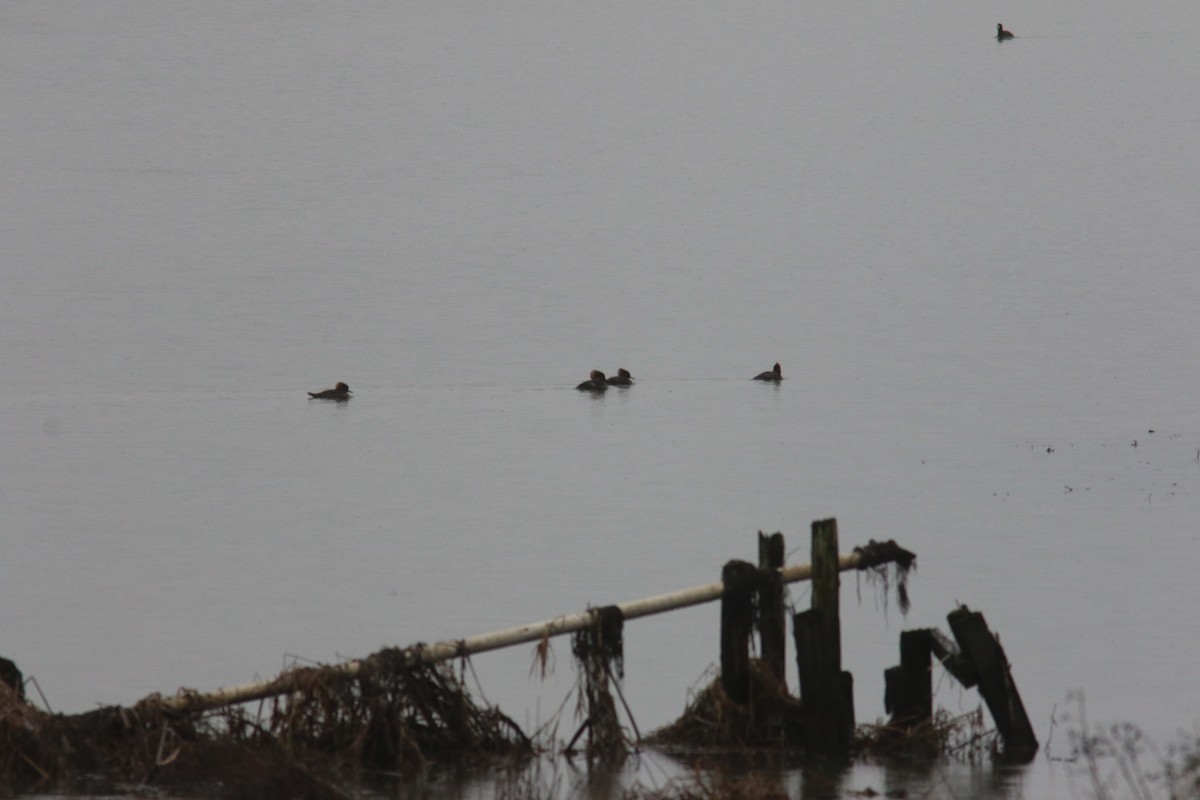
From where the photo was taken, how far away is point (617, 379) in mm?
34438

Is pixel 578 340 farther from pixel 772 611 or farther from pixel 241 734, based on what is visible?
pixel 241 734

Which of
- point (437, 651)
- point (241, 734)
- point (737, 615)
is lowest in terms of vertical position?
point (241, 734)

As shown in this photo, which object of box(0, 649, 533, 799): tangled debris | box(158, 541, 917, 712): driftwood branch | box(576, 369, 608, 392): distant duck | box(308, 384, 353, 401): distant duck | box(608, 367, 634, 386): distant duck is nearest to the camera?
box(0, 649, 533, 799): tangled debris

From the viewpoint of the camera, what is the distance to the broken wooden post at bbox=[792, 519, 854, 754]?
469 inches

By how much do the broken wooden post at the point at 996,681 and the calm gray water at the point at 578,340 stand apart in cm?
36

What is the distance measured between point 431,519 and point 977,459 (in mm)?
8197

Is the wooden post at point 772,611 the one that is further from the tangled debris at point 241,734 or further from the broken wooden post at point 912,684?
the tangled debris at point 241,734

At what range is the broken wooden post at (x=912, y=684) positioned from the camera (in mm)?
12562

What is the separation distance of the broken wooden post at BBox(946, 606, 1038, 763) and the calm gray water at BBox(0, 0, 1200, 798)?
36cm

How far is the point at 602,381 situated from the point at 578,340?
8349mm

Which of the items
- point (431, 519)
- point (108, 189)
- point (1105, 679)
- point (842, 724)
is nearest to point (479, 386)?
point (431, 519)

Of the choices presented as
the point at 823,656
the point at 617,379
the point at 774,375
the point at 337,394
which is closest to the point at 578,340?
the point at 774,375

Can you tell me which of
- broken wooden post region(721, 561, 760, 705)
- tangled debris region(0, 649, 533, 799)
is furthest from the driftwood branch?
broken wooden post region(721, 561, 760, 705)

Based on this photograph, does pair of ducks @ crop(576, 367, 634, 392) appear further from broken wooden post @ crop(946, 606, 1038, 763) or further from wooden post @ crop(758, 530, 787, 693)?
wooden post @ crop(758, 530, 787, 693)
